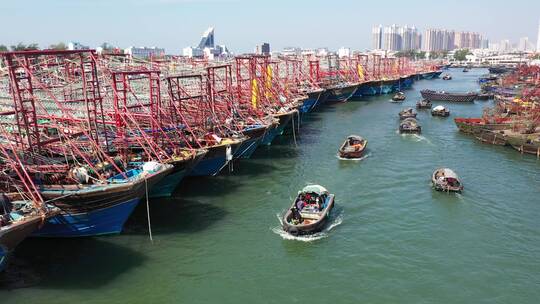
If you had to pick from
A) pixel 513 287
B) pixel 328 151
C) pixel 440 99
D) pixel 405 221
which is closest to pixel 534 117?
pixel 328 151

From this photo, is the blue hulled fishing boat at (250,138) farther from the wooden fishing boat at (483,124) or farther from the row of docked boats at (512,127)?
the wooden fishing boat at (483,124)

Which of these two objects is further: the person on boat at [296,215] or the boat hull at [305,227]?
the person on boat at [296,215]

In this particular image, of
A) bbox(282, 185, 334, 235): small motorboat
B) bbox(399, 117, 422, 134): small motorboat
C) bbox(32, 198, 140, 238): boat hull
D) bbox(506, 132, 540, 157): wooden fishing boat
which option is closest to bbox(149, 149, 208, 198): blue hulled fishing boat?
bbox(32, 198, 140, 238): boat hull

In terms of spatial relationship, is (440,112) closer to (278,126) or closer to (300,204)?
(278,126)

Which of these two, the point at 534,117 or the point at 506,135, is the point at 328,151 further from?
the point at 534,117

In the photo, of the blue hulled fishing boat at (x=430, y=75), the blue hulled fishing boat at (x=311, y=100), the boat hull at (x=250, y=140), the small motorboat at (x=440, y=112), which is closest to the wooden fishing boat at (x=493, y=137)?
the small motorboat at (x=440, y=112)

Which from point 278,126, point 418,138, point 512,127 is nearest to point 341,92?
point 418,138

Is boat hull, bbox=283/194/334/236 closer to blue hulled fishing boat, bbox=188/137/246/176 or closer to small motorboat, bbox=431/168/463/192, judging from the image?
blue hulled fishing boat, bbox=188/137/246/176
